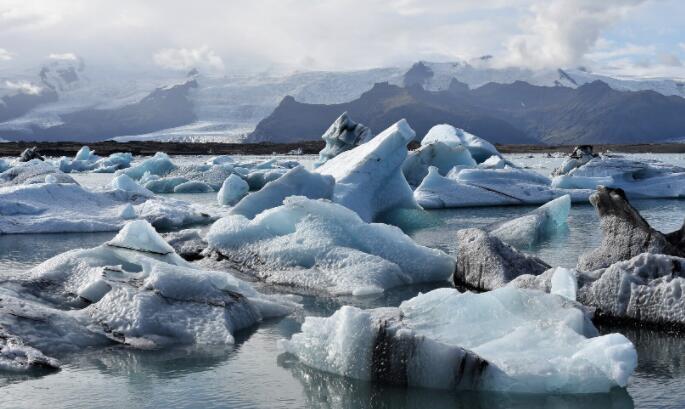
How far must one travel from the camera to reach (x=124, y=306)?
461cm

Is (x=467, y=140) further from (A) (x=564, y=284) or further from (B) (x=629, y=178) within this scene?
(A) (x=564, y=284)

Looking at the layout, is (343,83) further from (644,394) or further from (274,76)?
(644,394)

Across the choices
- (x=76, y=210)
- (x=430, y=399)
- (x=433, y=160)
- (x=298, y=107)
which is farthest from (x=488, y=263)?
(x=298, y=107)

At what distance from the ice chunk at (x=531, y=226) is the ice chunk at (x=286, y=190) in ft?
7.73

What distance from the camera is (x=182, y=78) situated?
394 feet

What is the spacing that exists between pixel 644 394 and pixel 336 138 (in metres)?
15.7

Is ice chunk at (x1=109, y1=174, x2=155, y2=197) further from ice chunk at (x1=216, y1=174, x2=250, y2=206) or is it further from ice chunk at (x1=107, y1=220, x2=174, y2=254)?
ice chunk at (x1=107, y1=220, x2=174, y2=254)

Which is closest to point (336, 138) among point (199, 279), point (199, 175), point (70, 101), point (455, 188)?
point (199, 175)

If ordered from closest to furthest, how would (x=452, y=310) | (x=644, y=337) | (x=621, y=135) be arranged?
1. (x=452, y=310)
2. (x=644, y=337)
3. (x=621, y=135)

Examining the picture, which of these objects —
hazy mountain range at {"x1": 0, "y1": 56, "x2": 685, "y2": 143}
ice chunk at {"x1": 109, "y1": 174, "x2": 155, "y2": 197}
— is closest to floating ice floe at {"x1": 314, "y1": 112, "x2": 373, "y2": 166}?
ice chunk at {"x1": 109, "y1": 174, "x2": 155, "y2": 197}

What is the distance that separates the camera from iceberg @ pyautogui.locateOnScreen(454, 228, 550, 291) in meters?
5.70

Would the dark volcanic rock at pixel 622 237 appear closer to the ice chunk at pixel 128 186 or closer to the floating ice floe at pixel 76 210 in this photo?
the floating ice floe at pixel 76 210

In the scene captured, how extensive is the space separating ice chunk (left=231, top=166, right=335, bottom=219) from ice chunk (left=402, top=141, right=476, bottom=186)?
6188 millimetres

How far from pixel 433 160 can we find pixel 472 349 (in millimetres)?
13532
